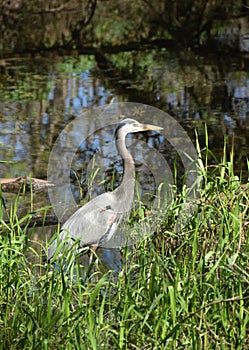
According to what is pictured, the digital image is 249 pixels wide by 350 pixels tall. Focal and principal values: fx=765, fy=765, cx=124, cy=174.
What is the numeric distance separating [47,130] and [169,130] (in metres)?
1.25

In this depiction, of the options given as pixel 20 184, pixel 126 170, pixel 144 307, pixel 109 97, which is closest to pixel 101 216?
pixel 126 170

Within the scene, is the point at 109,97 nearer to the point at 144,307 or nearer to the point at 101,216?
the point at 101,216

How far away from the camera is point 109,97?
29.8 feet

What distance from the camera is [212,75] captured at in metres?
10.4

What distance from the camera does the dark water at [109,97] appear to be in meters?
6.98

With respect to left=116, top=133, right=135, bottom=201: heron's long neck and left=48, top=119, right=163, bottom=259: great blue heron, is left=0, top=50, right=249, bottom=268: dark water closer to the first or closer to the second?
left=116, top=133, right=135, bottom=201: heron's long neck

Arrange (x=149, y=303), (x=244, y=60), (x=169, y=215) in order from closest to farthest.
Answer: (x=149, y=303)
(x=169, y=215)
(x=244, y=60)

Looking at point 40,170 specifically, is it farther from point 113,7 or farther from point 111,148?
point 113,7

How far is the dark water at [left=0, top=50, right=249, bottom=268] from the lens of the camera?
698 centimetres

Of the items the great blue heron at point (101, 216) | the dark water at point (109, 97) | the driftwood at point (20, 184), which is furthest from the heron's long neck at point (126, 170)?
the driftwood at point (20, 184)

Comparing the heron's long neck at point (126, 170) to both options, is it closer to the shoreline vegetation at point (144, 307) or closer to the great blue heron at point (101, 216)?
the great blue heron at point (101, 216)

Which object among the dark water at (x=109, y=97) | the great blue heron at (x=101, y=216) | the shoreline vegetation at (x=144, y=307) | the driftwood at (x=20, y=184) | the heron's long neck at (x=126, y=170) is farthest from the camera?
the dark water at (x=109, y=97)

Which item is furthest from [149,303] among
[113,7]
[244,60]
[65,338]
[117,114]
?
[113,7]

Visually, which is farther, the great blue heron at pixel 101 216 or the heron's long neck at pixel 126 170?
the heron's long neck at pixel 126 170
